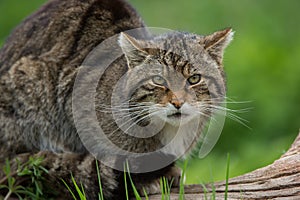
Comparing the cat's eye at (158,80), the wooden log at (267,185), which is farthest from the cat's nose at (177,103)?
the wooden log at (267,185)

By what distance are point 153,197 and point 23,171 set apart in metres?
0.87

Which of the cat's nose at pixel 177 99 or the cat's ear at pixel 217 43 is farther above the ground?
the cat's ear at pixel 217 43

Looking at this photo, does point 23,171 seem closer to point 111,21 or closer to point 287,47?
point 111,21

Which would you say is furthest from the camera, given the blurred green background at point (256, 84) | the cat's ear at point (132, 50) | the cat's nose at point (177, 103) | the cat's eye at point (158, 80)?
the blurred green background at point (256, 84)

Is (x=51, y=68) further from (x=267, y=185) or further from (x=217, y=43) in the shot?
(x=267, y=185)

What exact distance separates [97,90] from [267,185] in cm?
142

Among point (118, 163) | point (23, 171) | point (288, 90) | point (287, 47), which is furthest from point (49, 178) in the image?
point (287, 47)

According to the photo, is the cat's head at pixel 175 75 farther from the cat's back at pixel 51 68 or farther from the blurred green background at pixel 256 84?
the blurred green background at pixel 256 84

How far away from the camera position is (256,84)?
26.6 feet

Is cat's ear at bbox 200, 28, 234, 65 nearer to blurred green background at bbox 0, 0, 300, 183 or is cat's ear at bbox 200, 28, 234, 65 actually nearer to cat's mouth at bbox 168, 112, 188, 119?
cat's mouth at bbox 168, 112, 188, 119

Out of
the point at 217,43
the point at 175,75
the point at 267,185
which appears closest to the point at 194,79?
the point at 175,75

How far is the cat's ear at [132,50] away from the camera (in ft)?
15.9

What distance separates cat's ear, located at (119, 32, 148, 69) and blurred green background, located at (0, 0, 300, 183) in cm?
148

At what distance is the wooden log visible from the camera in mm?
4391
